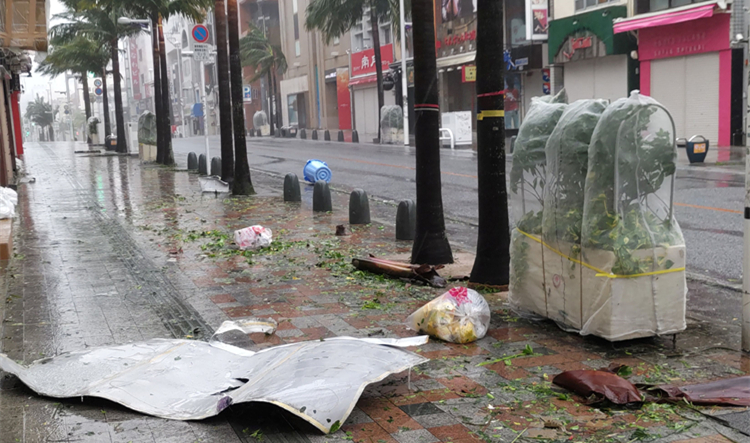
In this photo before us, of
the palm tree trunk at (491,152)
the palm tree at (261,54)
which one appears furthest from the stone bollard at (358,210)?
the palm tree at (261,54)

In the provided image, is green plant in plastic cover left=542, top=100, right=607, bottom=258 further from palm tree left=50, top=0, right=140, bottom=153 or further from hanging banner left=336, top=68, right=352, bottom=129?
hanging banner left=336, top=68, right=352, bottom=129

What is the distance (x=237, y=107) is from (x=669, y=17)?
637 inches

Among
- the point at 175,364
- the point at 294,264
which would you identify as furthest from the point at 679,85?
the point at 175,364

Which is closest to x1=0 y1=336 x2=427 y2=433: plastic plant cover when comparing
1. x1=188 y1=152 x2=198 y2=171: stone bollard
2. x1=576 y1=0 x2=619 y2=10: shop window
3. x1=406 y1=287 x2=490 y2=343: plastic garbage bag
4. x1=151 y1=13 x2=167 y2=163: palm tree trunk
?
x1=406 y1=287 x2=490 y2=343: plastic garbage bag

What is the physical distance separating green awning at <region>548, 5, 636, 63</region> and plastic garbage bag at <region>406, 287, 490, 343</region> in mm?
25383

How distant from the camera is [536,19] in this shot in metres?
32.8

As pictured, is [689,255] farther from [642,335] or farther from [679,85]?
[679,85]

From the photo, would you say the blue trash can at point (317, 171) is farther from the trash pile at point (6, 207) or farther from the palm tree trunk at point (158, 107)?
the palm tree trunk at point (158, 107)

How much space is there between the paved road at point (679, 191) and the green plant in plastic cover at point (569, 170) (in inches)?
105

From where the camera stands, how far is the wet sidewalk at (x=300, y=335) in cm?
402

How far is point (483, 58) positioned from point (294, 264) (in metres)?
3.14

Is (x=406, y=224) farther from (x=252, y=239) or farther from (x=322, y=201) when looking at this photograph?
(x=322, y=201)

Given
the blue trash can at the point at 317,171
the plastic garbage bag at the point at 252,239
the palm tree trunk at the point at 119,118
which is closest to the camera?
the plastic garbage bag at the point at 252,239

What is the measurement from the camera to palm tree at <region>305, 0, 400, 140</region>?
124 ft
